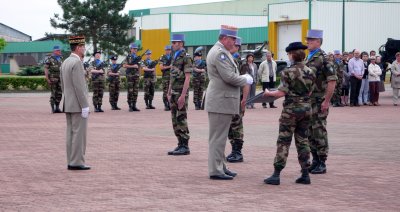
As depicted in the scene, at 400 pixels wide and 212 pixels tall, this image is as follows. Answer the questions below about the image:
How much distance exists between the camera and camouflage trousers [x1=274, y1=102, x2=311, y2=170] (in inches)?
371

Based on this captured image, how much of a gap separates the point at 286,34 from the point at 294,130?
4948cm

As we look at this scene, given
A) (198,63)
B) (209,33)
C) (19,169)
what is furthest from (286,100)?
(209,33)

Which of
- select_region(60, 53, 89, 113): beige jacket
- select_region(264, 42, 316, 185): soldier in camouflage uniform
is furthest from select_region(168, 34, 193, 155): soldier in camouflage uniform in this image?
select_region(264, 42, 316, 185): soldier in camouflage uniform

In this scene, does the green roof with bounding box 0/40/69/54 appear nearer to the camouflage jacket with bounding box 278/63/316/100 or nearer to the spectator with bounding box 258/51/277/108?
the spectator with bounding box 258/51/277/108

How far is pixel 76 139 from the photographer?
35.4ft

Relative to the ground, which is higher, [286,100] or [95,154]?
[286,100]

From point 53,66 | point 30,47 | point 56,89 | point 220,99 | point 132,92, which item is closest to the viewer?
point 220,99

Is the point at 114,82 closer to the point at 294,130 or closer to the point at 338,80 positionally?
the point at 338,80

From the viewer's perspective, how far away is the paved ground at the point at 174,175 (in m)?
8.28

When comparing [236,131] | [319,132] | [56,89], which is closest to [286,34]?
[56,89]

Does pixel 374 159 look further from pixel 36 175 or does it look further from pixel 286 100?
pixel 36 175

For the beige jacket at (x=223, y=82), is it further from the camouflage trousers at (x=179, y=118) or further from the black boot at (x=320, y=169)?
the camouflage trousers at (x=179, y=118)

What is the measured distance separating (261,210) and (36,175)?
3.67m

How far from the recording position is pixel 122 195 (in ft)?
28.6
